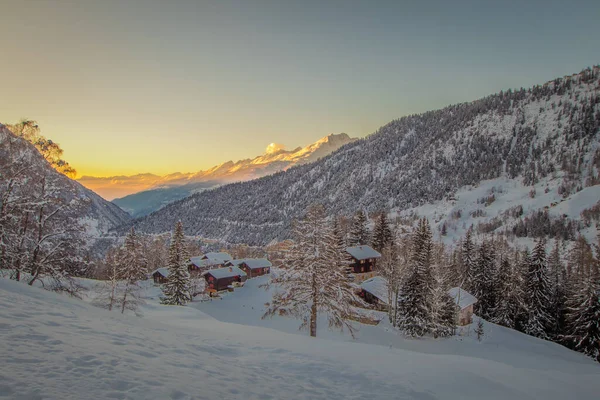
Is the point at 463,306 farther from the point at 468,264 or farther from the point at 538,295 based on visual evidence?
the point at 468,264

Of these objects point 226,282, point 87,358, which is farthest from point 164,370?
point 226,282

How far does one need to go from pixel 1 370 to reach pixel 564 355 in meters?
44.6

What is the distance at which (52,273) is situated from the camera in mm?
15102

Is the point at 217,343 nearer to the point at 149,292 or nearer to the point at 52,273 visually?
the point at 52,273

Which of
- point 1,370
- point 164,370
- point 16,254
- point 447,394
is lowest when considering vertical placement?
point 447,394

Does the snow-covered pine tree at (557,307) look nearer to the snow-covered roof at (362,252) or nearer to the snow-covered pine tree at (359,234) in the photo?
the snow-covered roof at (362,252)

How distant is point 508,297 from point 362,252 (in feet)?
81.4

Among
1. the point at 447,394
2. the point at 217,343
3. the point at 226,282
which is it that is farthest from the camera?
the point at 226,282

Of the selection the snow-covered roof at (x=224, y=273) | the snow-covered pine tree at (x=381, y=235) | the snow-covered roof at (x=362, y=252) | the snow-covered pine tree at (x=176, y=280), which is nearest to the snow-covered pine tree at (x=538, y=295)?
the snow-covered roof at (x=362, y=252)

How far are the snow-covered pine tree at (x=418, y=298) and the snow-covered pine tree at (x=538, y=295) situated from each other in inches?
754

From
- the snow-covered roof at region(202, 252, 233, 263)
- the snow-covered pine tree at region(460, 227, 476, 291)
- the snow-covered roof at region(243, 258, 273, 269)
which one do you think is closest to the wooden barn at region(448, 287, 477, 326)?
the snow-covered pine tree at region(460, 227, 476, 291)

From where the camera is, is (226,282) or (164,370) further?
(226,282)

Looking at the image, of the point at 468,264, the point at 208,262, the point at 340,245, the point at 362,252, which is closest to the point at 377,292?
the point at 362,252

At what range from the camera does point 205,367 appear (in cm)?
864
